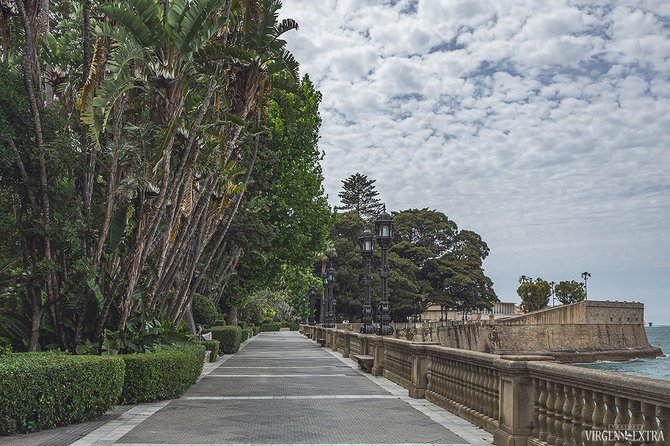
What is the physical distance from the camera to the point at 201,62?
485 inches

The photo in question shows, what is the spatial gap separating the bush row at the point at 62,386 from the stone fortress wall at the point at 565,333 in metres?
45.2

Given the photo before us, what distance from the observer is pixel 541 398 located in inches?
272

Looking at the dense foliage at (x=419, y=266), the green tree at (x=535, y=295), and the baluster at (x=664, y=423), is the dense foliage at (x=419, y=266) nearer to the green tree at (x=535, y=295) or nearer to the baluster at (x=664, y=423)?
the green tree at (x=535, y=295)

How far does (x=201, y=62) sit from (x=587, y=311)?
7518cm

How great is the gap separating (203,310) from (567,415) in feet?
67.9

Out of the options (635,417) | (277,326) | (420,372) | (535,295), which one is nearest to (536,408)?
(635,417)

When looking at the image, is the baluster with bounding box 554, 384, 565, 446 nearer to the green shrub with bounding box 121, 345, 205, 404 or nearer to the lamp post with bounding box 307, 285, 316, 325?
the green shrub with bounding box 121, 345, 205, 404

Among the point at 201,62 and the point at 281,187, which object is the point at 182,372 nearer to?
the point at 201,62

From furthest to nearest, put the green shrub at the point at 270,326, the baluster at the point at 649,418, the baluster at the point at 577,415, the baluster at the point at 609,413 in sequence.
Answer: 1. the green shrub at the point at 270,326
2. the baluster at the point at 577,415
3. the baluster at the point at 609,413
4. the baluster at the point at 649,418

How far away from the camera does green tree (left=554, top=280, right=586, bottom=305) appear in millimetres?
126625

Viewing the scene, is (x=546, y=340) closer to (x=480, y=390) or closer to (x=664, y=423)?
(x=480, y=390)

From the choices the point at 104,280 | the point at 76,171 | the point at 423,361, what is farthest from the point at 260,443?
the point at 76,171

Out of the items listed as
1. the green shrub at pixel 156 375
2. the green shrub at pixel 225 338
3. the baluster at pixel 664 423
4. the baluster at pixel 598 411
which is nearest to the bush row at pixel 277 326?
the green shrub at pixel 225 338

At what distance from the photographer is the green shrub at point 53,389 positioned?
755 cm
